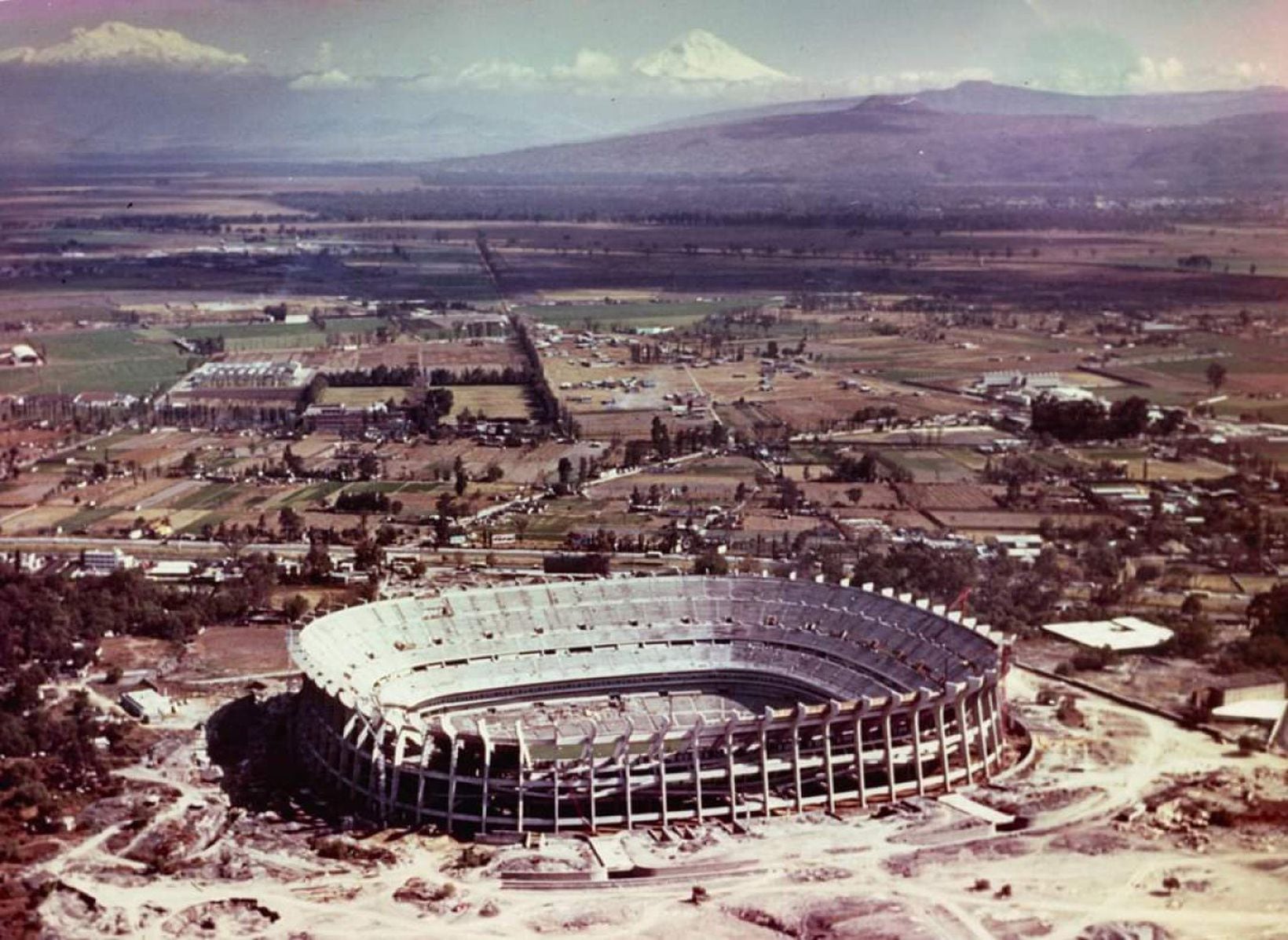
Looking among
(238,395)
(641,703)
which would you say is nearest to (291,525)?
(238,395)

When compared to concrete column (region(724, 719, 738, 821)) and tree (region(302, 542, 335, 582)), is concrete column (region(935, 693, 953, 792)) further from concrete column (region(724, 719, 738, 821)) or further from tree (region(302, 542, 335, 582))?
tree (region(302, 542, 335, 582))

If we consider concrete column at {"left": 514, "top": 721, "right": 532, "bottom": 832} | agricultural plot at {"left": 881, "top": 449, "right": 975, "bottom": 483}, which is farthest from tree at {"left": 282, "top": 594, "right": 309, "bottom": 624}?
agricultural plot at {"left": 881, "top": 449, "right": 975, "bottom": 483}

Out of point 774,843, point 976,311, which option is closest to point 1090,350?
point 976,311

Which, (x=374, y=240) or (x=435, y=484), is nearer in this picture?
(x=435, y=484)

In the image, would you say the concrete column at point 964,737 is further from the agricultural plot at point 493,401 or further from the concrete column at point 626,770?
the agricultural plot at point 493,401

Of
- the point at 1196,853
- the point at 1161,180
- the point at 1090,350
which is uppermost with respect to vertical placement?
the point at 1161,180

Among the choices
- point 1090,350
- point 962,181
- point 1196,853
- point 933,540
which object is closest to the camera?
point 1196,853

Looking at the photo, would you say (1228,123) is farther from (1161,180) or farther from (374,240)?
(374,240)

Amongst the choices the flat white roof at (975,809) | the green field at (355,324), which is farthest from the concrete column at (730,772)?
the green field at (355,324)
